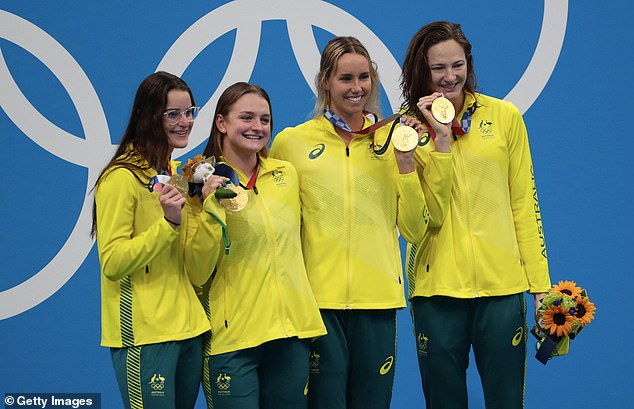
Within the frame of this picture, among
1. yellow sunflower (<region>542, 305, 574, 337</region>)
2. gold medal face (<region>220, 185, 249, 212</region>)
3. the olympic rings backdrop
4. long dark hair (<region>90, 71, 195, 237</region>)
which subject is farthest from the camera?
the olympic rings backdrop

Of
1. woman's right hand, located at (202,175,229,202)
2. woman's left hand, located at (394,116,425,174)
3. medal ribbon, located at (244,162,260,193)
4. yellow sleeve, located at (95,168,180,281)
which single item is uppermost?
woman's left hand, located at (394,116,425,174)

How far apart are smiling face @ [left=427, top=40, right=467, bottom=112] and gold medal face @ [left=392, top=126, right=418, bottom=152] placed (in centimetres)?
28

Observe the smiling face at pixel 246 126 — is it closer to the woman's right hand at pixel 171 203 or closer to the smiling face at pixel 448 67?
the woman's right hand at pixel 171 203

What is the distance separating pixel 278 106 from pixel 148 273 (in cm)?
247

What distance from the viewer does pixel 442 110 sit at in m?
3.82

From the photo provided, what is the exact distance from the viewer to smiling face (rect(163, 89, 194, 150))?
367 centimetres

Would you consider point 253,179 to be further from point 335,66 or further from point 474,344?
point 474,344

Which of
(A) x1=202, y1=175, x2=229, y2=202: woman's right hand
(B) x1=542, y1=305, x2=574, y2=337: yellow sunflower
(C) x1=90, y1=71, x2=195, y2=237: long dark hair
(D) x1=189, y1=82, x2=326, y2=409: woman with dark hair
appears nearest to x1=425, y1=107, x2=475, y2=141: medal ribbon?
(D) x1=189, y1=82, x2=326, y2=409: woman with dark hair

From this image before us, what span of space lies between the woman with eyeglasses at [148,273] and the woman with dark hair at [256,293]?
94 millimetres

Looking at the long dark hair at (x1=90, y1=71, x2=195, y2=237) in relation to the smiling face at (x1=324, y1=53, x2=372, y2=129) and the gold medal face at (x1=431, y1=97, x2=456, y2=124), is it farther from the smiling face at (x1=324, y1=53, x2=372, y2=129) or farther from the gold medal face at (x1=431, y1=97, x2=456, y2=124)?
the gold medal face at (x1=431, y1=97, x2=456, y2=124)

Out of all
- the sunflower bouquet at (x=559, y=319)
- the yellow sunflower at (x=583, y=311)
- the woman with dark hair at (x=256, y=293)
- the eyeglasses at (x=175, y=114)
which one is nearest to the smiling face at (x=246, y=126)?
the woman with dark hair at (x=256, y=293)

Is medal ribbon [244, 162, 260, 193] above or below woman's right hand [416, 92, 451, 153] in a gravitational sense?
below

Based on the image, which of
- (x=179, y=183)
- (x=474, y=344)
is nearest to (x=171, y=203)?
(x=179, y=183)

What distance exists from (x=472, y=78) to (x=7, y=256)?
10.9 ft
